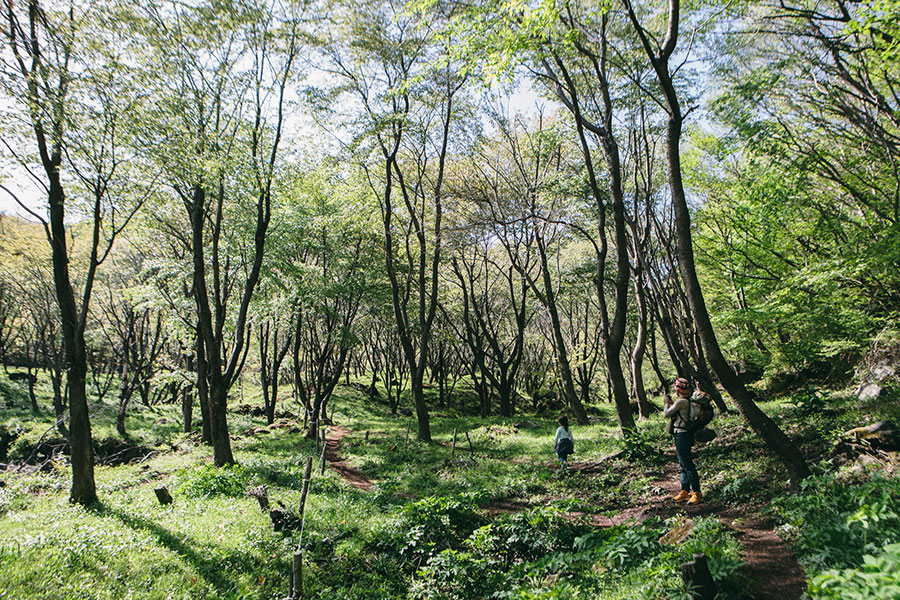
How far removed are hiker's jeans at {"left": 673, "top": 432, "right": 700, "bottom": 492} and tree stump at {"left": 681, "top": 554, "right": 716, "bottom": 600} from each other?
3.98m

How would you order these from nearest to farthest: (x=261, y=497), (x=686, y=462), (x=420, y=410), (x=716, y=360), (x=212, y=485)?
(x=716, y=360) < (x=686, y=462) < (x=261, y=497) < (x=212, y=485) < (x=420, y=410)

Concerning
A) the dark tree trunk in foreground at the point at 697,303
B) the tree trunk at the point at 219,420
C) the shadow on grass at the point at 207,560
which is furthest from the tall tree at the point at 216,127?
the dark tree trunk in foreground at the point at 697,303

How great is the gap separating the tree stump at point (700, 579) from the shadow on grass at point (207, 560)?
5.53 metres

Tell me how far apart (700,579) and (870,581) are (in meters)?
1.55

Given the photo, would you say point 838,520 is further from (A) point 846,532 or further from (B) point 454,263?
(B) point 454,263

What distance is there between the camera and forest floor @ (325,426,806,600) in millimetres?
4543

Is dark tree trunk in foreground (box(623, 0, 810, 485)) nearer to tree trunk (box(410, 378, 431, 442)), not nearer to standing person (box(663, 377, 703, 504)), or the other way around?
standing person (box(663, 377, 703, 504))

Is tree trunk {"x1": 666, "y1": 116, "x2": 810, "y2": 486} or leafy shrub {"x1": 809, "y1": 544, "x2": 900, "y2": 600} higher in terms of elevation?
tree trunk {"x1": 666, "y1": 116, "x2": 810, "y2": 486}

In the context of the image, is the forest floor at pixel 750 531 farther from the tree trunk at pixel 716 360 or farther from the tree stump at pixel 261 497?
the tree stump at pixel 261 497

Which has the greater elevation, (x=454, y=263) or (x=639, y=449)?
(x=454, y=263)

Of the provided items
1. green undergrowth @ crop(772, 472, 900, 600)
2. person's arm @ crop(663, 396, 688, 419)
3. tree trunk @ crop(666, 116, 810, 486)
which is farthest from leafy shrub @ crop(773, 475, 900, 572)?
person's arm @ crop(663, 396, 688, 419)

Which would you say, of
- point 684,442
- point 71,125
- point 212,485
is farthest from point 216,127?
point 684,442

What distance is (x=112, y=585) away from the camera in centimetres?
570

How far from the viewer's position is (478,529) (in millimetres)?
7504
